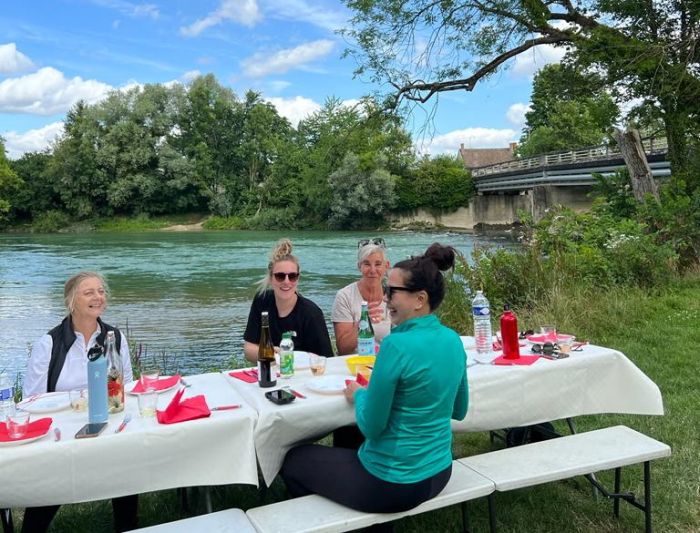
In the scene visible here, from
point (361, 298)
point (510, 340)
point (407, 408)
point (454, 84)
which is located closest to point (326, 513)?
point (407, 408)

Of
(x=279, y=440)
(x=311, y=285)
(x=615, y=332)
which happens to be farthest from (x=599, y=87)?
(x=279, y=440)

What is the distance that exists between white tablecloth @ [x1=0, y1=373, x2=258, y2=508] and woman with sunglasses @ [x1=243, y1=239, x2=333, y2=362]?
131 cm

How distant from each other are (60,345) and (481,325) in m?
2.22

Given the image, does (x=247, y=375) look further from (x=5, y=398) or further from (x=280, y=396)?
(x=5, y=398)

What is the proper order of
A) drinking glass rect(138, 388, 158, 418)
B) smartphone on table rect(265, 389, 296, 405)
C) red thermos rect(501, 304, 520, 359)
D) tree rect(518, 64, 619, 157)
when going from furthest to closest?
1. tree rect(518, 64, 619, 157)
2. red thermos rect(501, 304, 520, 359)
3. smartphone on table rect(265, 389, 296, 405)
4. drinking glass rect(138, 388, 158, 418)

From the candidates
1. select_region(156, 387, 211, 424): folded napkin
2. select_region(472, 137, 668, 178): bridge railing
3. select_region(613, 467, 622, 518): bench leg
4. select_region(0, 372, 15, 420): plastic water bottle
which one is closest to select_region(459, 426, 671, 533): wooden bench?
select_region(613, 467, 622, 518): bench leg

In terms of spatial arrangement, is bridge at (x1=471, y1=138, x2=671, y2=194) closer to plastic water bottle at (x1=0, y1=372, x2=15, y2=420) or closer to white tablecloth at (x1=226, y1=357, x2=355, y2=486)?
white tablecloth at (x1=226, y1=357, x2=355, y2=486)

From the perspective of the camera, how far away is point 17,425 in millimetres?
2176

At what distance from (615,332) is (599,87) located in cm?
614

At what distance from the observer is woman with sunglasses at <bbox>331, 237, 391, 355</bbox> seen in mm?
4043

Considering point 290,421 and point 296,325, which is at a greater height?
point 296,325

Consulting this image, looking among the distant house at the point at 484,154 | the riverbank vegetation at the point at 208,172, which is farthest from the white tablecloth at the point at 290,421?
the distant house at the point at 484,154

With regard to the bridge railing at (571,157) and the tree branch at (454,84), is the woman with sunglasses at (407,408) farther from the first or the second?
the bridge railing at (571,157)

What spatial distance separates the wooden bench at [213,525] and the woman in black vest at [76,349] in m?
0.71
